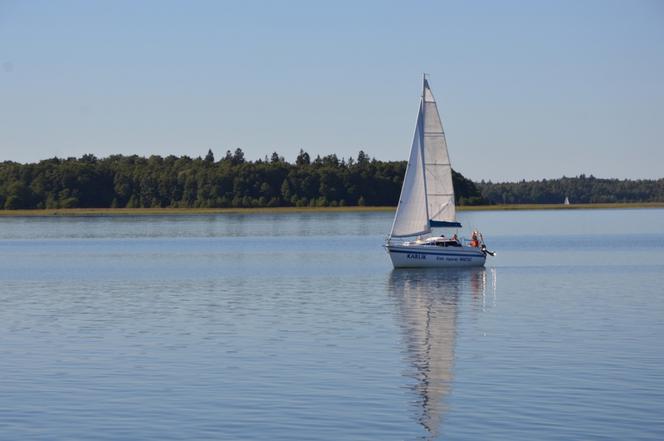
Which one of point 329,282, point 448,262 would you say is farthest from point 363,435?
point 448,262

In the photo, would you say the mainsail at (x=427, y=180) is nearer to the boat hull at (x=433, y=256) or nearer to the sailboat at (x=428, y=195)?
the sailboat at (x=428, y=195)

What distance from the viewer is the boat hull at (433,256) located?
236ft

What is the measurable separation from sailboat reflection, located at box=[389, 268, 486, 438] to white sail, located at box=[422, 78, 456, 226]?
17.9ft

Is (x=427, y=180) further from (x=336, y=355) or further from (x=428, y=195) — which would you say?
(x=336, y=355)

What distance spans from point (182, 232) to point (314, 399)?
12125 centimetres

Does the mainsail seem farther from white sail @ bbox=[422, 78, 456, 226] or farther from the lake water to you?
the lake water

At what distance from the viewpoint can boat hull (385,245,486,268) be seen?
71.9 meters

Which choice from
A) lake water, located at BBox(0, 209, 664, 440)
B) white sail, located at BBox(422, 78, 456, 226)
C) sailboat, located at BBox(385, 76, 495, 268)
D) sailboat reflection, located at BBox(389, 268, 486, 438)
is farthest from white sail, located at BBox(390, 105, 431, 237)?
lake water, located at BBox(0, 209, 664, 440)

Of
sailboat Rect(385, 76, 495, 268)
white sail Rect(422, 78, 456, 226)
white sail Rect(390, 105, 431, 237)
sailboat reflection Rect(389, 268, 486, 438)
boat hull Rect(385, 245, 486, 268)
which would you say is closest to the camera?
sailboat reflection Rect(389, 268, 486, 438)

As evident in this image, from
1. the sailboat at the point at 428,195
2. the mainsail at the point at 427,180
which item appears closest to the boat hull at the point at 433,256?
the sailboat at the point at 428,195

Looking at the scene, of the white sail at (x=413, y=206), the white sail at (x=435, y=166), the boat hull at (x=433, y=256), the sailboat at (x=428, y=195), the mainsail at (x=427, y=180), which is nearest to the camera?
the boat hull at (x=433, y=256)

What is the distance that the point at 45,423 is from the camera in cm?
2531

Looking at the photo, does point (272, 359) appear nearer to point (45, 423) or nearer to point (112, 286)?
point (45, 423)

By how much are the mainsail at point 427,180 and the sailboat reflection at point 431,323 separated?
459 cm
